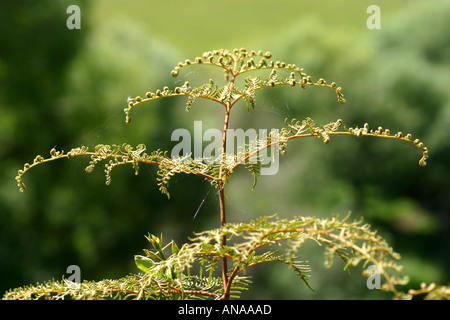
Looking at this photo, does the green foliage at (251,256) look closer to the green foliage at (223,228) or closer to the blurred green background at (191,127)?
the green foliage at (223,228)

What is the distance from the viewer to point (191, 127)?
7625 mm

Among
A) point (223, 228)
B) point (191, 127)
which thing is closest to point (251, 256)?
point (223, 228)

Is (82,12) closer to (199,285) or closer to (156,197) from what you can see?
(156,197)

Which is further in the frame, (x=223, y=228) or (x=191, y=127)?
(x=191, y=127)

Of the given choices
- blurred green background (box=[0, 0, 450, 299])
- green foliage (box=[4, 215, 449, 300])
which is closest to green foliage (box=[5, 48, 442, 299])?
green foliage (box=[4, 215, 449, 300])

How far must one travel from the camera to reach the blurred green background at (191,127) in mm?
5648

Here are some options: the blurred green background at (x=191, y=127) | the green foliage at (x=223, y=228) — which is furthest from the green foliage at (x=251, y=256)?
the blurred green background at (x=191, y=127)

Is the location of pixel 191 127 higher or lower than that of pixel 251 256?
higher

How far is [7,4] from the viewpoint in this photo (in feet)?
18.4

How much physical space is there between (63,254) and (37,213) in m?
0.58

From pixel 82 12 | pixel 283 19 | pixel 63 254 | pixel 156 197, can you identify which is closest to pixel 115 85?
pixel 82 12

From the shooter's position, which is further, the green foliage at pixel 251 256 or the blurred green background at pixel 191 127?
the blurred green background at pixel 191 127

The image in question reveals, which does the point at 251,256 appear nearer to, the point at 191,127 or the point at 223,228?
the point at 223,228

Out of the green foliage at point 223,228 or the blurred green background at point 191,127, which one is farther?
the blurred green background at point 191,127
